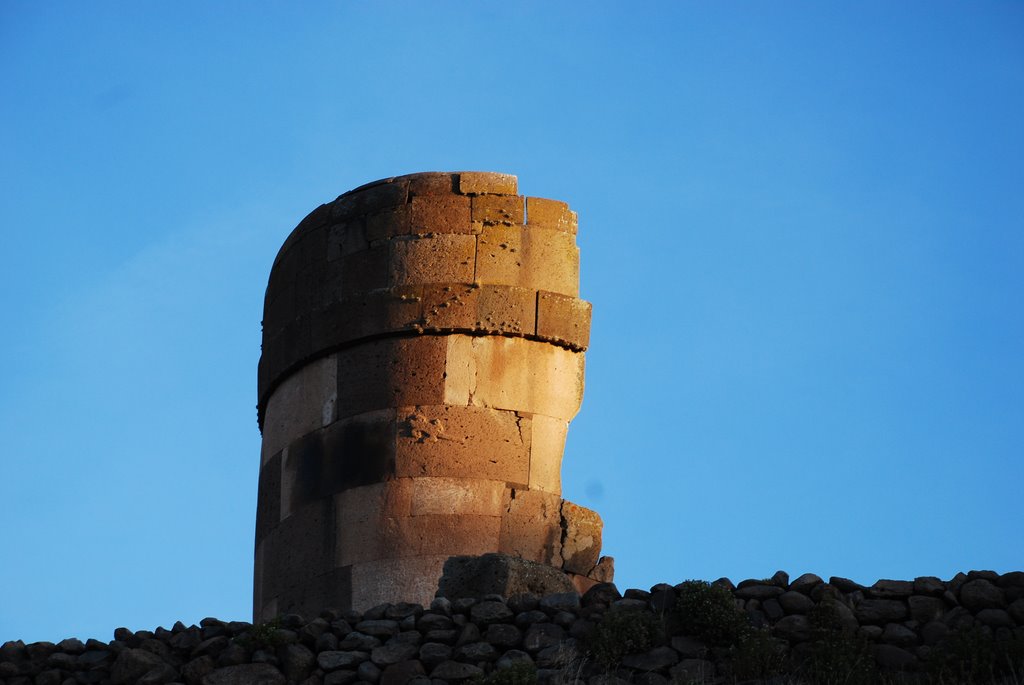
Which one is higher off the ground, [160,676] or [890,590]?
[890,590]

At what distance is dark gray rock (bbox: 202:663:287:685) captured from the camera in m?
10.7

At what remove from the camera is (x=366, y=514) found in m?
12.9

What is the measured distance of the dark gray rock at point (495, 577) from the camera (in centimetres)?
1205

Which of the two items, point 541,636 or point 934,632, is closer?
point 934,632

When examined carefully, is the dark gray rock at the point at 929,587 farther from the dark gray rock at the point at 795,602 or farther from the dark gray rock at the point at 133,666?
the dark gray rock at the point at 133,666

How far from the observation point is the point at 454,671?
10.6 meters

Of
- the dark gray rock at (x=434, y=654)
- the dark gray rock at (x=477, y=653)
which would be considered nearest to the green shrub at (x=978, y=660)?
the dark gray rock at (x=477, y=653)

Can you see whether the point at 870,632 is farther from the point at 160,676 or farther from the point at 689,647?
the point at 160,676

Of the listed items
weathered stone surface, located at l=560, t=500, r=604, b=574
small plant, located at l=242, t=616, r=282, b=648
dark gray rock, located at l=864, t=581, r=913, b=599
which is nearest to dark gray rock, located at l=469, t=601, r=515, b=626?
small plant, located at l=242, t=616, r=282, b=648

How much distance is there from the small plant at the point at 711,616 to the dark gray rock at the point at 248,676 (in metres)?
2.38

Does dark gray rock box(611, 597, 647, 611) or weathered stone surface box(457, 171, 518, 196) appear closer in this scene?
dark gray rock box(611, 597, 647, 611)

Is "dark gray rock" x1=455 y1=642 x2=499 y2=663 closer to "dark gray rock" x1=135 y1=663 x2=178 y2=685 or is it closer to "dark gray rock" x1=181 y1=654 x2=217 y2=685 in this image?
"dark gray rock" x1=181 y1=654 x2=217 y2=685

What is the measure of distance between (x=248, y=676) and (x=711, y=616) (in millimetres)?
2725

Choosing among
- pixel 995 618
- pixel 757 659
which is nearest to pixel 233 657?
pixel 757 659
